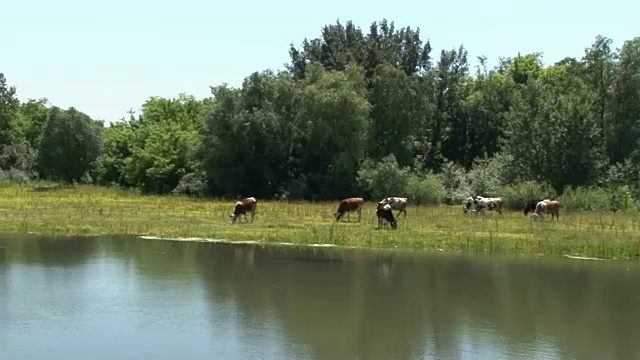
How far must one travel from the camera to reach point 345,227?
1382 inches

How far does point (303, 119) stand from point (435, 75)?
1805cm

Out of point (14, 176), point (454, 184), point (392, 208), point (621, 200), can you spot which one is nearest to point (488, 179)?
point (454, 184)

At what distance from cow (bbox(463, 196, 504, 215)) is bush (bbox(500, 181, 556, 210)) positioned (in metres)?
5.17

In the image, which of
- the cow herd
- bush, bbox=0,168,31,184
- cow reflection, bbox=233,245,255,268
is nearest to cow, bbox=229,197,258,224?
the cow herd

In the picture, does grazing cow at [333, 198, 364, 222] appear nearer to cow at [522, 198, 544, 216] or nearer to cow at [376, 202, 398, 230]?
cow at [376, 202, 398, 230]

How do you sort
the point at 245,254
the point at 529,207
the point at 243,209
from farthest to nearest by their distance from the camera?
1. the point at 529,207
2. the point at 243,209
3. the point at 245,254

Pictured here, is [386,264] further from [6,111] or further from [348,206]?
[6,111]

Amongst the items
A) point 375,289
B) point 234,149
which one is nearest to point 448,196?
point 234,149

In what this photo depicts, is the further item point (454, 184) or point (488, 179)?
point (454, 184)

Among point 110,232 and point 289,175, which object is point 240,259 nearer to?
point 110,232

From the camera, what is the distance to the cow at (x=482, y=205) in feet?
146

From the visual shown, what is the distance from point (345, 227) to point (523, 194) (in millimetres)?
19640

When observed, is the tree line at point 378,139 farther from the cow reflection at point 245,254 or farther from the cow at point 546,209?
the cow reflection at point 245,254

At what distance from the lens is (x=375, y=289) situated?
2112 cm
